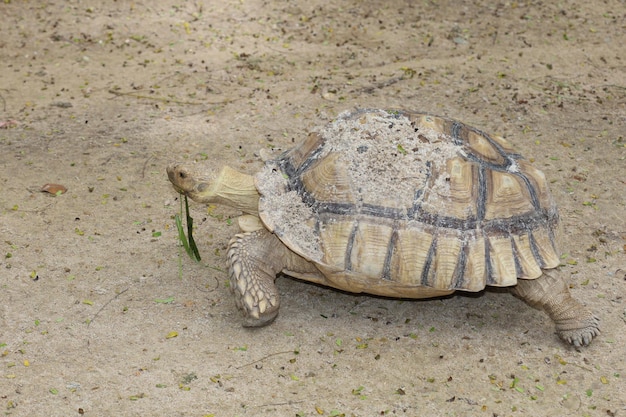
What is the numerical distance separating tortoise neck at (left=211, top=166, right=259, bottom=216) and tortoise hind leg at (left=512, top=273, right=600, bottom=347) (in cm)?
172

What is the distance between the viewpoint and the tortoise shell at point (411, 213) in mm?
4113

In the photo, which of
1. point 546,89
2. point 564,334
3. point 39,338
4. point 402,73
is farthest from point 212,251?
point 546,89

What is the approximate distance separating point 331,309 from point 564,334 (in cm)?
138

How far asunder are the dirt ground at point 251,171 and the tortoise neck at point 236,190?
0.49m

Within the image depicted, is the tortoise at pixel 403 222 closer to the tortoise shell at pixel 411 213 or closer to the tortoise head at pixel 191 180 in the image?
the tortoise shell at pixel 411 213

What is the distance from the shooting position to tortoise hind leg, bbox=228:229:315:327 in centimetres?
424

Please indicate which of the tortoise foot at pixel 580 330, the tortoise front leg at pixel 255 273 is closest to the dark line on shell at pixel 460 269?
the tortoise foot at pixel 580 330

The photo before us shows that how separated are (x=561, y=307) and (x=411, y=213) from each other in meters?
1.07

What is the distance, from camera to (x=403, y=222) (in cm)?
413

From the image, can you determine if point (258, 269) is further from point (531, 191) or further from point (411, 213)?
point (531, 191)

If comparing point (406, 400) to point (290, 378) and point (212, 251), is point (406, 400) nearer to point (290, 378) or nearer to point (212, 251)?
point (290, 378)

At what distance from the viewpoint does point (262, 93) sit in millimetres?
7129

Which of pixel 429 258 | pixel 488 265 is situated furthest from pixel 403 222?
pixel 488 265

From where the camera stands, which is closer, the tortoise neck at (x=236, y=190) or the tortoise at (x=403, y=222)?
the tortoise at (x=403, y=222)
